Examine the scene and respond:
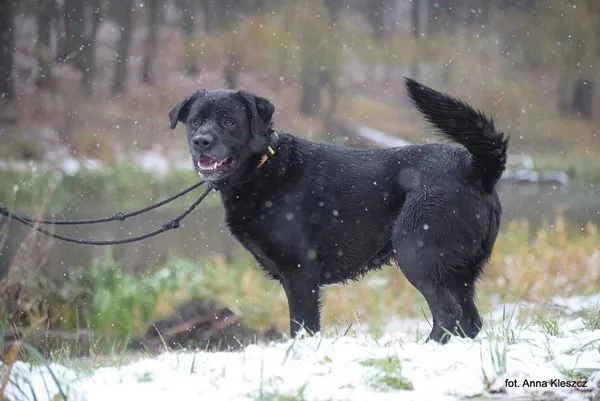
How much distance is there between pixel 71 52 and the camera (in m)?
20.6

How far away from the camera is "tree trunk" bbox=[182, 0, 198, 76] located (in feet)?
70.0

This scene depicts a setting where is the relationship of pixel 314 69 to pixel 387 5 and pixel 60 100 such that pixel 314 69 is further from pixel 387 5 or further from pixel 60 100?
pixel 60 100

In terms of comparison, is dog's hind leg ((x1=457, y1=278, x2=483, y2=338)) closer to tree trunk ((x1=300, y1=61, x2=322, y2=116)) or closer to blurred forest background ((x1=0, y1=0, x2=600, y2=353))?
blurred forest background ((x1=0, y1=0, x2=600, y2=353))

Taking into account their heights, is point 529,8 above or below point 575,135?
above

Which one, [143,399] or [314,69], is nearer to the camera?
[143,399]

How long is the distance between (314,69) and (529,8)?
7.86 m

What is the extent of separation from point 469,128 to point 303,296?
139 cm

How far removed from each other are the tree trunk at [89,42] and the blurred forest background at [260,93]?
56 mm

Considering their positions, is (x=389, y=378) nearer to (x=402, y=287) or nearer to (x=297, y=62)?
(x=402, y=287)

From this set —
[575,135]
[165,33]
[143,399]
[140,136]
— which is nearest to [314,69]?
[165,33]

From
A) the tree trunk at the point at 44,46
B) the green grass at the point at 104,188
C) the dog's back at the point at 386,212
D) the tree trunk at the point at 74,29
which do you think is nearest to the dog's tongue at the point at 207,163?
the dog's back at the point at 386,212

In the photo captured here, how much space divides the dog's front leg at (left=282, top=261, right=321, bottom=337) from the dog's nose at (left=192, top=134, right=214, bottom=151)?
35.9 inches

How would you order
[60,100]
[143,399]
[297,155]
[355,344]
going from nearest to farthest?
[143,399] → [355,344] → [297,155] → [60,100]

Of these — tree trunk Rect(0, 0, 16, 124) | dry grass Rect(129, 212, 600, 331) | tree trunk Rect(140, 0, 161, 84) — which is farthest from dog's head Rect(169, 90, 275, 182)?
tree trunk Rect(140, 0, 161, 84)
